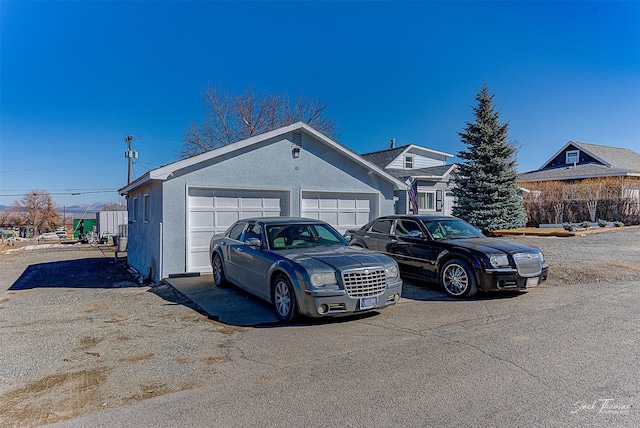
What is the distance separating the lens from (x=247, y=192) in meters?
11.3

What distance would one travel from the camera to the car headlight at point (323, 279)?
592cm

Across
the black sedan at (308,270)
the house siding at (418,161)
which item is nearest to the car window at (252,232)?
the black sedan at (308,270)

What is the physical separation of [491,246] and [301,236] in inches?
141

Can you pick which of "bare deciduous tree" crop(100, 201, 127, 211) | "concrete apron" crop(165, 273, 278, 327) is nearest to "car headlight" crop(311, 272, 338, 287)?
"concrete apron" crop(165, 273, 278, 327)

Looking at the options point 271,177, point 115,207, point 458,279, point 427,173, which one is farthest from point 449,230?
point 115,207

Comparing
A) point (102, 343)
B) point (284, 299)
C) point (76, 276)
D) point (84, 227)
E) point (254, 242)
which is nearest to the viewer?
point (102, 343)

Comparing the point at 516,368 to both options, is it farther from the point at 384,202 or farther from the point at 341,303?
the point at 384,202

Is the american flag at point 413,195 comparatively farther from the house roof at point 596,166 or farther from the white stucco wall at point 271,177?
the house roof at point 596,166

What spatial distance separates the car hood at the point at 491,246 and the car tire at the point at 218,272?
15.5 ft

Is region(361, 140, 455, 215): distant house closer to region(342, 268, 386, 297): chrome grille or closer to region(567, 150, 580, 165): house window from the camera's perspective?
region(342, 268, 386, 297): chrome grille

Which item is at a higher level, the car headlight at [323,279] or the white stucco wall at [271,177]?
the white stucco wall at [271,177]

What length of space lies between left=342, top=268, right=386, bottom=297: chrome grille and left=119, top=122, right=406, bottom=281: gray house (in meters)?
5.70

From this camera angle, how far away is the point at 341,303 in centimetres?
593

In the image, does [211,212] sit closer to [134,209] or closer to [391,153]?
[134,209]
